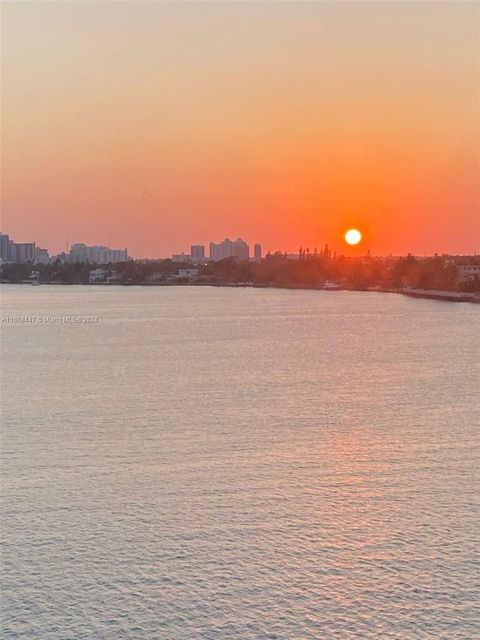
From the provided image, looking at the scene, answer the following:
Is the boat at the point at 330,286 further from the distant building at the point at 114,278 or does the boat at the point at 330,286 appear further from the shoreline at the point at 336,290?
the distant building at the point at 114,278

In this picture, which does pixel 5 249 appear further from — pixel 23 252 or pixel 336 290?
pixel 336 290

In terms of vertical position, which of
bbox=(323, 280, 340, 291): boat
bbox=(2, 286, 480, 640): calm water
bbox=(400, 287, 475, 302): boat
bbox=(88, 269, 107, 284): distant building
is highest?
bbox=(88, 269, 107, 284): distant building

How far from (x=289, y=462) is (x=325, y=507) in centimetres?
132

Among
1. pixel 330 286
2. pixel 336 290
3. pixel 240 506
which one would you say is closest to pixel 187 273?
pixel 330 286

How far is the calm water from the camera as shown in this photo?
16.2 ft

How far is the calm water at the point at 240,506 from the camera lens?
16.2 ft

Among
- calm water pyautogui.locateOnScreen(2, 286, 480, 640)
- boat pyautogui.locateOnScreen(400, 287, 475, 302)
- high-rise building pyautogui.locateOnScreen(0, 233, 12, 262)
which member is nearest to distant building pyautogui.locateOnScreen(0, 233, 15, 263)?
high-rise building pyautogui.locateOnScreen(0, 233, 12, 262)

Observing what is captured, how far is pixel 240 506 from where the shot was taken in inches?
261

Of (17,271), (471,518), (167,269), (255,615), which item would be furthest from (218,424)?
(17,271)

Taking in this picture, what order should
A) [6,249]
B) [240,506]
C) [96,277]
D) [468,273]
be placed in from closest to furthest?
1. [240,506]
2. [468,273]
3. [96,277]
4. [6,249]

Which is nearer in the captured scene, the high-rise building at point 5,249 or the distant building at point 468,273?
the distant building at point 468,273

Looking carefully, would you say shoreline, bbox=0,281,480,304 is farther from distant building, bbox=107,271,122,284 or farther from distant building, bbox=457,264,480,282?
distant building, bbox=457,264,480,282

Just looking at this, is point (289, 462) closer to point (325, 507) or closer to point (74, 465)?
point (325, 507)

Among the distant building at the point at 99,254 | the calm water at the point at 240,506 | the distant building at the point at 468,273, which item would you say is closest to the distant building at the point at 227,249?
the distant building at the point at 99,254
